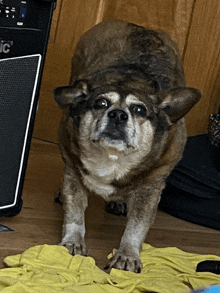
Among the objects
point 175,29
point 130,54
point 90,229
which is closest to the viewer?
point 130,54

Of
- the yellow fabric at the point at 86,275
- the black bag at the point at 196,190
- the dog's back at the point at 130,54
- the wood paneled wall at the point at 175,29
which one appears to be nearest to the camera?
the yellow fabric at the point at 86,275

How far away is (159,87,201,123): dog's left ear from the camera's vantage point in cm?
210

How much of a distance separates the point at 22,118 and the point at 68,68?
1.24 meters

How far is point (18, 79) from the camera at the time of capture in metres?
2.13

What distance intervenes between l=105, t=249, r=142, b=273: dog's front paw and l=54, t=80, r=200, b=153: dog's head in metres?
0.35

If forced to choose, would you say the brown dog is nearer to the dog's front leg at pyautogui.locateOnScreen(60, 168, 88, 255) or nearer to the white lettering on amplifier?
the dog's front leg at pyautogui.locateOnScreen(60, 168, 88, 255)

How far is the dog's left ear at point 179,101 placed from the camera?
2104 mm

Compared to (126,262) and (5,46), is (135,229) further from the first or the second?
(5,46)

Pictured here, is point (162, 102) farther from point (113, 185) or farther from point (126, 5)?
point (126, 5)

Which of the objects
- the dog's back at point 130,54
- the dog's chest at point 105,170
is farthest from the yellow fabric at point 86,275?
the dog's back at point 130,54

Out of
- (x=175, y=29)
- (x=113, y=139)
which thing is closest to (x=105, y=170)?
(x=113, y=139)

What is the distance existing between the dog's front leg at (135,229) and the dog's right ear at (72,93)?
1.31 ft

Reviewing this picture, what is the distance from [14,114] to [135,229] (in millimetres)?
581

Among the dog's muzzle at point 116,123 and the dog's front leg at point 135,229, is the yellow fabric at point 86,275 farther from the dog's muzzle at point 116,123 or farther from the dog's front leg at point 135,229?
the dog's muzzle at point 116,123
